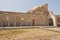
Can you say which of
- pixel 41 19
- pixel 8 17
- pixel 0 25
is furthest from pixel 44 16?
pixel 0 25

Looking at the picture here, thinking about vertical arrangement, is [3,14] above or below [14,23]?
above

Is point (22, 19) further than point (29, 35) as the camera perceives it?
Yes

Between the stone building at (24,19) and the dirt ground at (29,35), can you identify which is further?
the stone building at (24,19)

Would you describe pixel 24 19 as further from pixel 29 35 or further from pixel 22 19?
pixel 29 35

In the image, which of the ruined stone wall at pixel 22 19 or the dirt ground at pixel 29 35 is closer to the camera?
the dirt ground at pixel 29 35

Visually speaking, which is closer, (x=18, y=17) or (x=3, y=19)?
(x=3, y=19)

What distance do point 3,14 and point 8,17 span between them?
100 centimetres

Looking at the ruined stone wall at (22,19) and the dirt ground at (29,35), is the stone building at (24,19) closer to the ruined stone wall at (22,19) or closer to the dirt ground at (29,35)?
the ruined stone wall at (22,19)

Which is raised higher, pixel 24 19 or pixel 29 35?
pixel 24 19

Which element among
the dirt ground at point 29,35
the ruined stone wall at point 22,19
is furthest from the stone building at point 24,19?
the dirt ground at point 29,35

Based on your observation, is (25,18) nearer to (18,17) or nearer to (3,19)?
(18,17)

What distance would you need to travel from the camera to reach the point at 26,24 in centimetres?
2397

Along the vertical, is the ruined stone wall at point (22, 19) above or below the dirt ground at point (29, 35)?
above

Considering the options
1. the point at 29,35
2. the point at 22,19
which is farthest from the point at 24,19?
the point at 29,35
